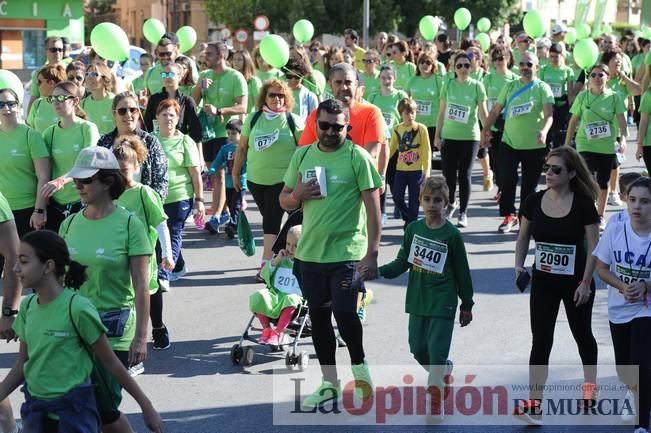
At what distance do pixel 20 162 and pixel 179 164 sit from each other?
1.50 meters

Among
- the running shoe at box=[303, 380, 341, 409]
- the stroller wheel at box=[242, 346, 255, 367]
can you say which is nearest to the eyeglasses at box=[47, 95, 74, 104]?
the stroller wheel at box=[242, 346, 255, 367]

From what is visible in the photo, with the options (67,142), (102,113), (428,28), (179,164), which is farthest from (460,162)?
(428,28)

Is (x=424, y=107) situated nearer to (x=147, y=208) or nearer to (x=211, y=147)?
(x=211, y=147)

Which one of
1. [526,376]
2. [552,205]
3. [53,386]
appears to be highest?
[552,205]

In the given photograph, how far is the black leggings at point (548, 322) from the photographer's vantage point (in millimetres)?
6840

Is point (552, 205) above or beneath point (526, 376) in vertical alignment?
above

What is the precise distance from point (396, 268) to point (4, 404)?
7.55 ft

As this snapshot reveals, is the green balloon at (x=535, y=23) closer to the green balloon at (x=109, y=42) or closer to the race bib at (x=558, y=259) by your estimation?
the green balloon at (x=109, y=42)

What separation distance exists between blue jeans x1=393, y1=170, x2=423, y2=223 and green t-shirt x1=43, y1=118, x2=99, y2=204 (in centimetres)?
435

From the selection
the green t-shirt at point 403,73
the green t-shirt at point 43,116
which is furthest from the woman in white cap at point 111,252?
the green t-shirt at point 403,73

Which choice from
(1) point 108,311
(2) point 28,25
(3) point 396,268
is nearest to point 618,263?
(3) point 396,268

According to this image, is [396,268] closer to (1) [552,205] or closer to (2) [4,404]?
(1) [552,205]

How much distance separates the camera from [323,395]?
7.18m

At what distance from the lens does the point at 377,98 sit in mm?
13766
